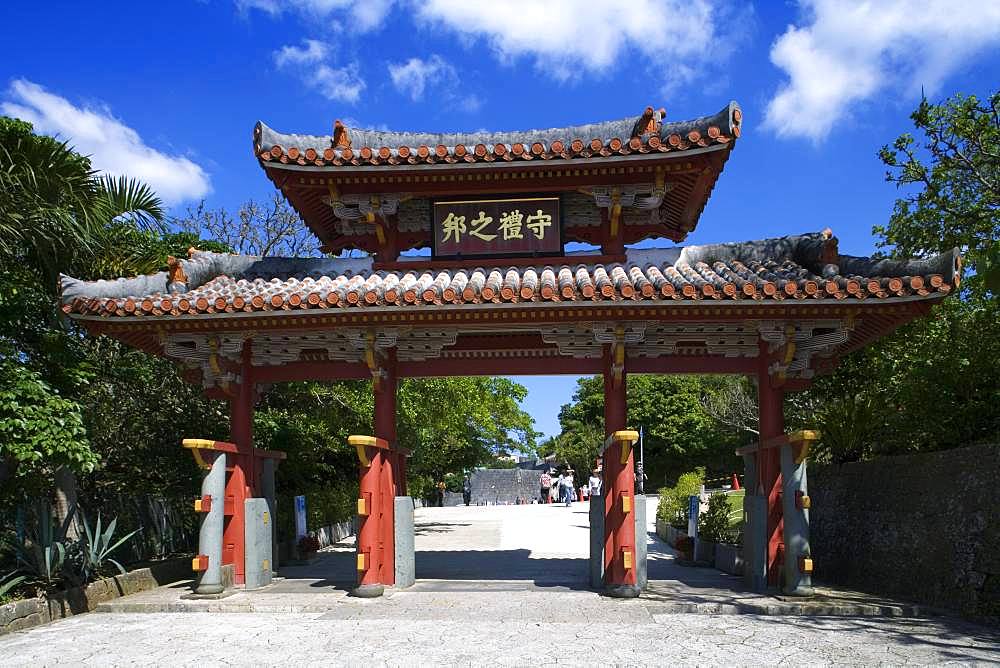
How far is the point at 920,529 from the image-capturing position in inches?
379

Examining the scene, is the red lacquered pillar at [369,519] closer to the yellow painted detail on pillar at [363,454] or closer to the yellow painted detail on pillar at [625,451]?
the yellow painted detail on pillar at [363,454]

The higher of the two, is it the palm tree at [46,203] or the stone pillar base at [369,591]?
the palm tree at [46,203]

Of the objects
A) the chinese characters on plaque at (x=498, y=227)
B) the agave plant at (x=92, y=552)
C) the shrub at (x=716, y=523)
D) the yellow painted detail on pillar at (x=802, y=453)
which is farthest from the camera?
the shrub at (x=716, y=523)

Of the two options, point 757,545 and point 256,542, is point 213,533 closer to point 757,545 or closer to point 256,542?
point 256,542

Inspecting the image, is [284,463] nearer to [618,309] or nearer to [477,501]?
[618,309]

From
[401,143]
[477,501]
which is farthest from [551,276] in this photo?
[477,501]

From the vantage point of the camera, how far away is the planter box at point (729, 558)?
11898 millimetres

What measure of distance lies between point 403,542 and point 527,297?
3834 millimetres

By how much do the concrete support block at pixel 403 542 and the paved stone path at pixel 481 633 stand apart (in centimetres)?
22

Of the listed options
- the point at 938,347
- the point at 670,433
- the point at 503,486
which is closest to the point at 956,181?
the point at 938,347

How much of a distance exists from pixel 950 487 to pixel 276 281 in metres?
9.15

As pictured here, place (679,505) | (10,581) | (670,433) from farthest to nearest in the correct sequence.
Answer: (670,433)
(679,505)
(10,581)

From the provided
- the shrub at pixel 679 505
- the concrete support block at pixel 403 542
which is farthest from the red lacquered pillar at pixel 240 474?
the shrub at pixel 679 505

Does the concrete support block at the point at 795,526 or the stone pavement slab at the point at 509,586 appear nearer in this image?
the stone pavement slab at the point at 509,586
